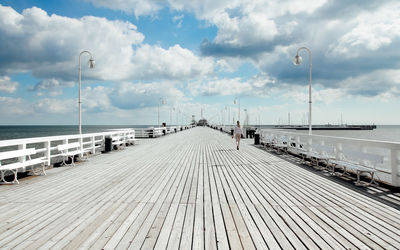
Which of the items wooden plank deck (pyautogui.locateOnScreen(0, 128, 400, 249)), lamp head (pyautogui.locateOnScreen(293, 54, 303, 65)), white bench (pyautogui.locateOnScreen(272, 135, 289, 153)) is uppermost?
lamp head (pyautogui.locateOnScreen(293, 54, 303, 65))

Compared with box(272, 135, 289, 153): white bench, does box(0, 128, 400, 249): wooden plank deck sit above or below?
below

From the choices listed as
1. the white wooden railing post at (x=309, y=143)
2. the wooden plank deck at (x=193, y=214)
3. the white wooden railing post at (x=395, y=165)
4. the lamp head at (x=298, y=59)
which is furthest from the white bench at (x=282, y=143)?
the white wooden railing post at (x=395, y=165)

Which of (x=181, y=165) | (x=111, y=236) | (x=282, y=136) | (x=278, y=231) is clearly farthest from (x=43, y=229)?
(x=282, y=136)

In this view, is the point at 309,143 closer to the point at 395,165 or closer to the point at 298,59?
the point at 395,165

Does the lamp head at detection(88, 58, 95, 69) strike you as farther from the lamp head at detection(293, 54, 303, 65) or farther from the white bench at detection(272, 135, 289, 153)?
the lamp head at detection(293, 54, 303, 65)

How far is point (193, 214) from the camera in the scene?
144 inches

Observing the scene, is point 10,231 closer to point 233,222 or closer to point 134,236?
point 134,236

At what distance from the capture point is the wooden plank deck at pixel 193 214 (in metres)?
2.85

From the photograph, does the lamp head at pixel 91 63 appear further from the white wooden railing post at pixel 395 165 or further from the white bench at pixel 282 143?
the white wooden railing post at pixel 395 165

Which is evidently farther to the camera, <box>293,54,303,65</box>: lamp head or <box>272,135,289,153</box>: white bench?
<box>293,54,303,65</box>: lamp head

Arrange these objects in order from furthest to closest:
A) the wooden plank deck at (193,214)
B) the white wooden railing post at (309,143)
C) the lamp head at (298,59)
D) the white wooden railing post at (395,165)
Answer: the lamp head at (298,59), the white wooden railing post at (309,143), the white wooden railing post at (395,165), the wooden plank deck at (193,214)

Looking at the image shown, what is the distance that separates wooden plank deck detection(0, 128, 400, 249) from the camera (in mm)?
2850

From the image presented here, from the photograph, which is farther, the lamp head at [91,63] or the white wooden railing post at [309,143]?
the lamp head at [91,63]

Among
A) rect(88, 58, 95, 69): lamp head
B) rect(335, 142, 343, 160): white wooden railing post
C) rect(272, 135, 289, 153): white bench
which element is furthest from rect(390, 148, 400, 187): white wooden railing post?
rect(88, 58, 95, 69): lamp head
